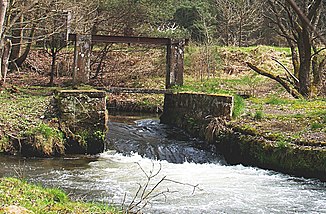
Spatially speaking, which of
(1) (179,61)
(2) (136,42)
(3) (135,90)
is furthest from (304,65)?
(3) (135,90)

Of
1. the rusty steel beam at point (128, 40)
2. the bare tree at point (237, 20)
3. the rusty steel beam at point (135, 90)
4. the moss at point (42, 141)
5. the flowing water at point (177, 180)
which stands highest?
the bare tree at point (237, 20)

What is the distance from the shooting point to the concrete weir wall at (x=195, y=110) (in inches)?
478

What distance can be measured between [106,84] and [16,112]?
12779 millimetres

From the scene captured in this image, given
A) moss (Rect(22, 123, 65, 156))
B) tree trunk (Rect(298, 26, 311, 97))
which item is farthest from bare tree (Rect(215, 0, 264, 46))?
moss (Rect(22, 123, 65, 156))

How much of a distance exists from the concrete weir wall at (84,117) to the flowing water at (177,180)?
497 mm

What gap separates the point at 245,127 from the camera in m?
11.0

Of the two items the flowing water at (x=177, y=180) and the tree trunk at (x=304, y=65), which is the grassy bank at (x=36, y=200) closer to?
the flowing water at (x=177, y=180)

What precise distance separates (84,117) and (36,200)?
5.95 m

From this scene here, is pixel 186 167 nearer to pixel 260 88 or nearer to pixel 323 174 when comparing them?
pixel 323 174

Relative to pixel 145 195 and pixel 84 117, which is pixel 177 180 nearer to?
pixel 145 195

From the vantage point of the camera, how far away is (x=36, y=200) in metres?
5.26

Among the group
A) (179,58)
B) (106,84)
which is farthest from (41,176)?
(106,84)

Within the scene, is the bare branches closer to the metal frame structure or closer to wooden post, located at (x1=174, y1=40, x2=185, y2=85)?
the metal frame structure

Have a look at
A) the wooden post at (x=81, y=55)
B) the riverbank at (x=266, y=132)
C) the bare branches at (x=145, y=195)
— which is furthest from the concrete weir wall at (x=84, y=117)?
the wooden post at (x=81, y=55)
